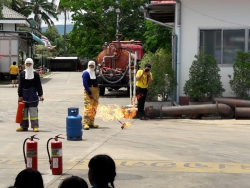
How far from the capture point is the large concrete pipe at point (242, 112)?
55.1 feet

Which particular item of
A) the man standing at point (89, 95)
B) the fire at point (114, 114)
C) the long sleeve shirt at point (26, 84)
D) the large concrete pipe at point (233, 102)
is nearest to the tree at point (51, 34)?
the fire at point (114, 114)

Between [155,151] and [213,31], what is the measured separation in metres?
8.95

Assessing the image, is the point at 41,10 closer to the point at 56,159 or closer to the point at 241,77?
the point at 241,77

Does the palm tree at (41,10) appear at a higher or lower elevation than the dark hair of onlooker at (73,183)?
higher

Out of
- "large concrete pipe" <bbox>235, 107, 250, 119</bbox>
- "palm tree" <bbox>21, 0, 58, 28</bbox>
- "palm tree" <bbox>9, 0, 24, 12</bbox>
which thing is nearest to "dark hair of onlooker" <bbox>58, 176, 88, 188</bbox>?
"large concrete pipe" <bbox>235, 107, 250, 119</bbox>

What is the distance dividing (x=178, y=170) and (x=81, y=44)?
133ft

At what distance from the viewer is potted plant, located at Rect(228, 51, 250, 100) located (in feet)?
59.7

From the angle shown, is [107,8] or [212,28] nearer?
[212,28]

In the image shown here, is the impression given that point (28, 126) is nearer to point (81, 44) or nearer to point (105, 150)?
point (105, 150)

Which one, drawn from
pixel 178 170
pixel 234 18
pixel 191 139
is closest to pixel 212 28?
pixel 234 18

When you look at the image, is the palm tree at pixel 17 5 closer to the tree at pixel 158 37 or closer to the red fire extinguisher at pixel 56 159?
the tree at pixel 158 37

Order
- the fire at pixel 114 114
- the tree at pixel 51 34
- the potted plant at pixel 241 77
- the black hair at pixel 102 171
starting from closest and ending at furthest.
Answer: the black hair at pixel 102 171, the fire at pixel 114 114, the potted plant at pixel 241 77, the tree at pixel 51 34

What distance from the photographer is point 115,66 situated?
27.8 metres

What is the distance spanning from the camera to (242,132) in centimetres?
1448
